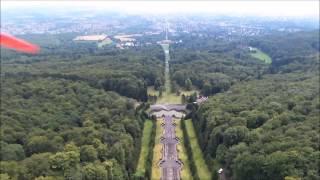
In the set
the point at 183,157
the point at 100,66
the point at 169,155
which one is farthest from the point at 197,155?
the point at 100,66

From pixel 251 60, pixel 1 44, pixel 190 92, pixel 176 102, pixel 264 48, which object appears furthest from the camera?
pixel 264 48

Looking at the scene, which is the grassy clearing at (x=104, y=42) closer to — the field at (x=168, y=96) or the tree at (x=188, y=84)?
the field at (x=168, y=96)

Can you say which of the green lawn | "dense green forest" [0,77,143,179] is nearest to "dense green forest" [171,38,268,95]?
the green lawn

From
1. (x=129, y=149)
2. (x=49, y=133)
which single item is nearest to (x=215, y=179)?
(x=129, y=149)

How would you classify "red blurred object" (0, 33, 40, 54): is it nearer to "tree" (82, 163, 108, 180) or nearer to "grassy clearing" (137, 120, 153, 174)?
"tree" (82, 163, 108, 180)

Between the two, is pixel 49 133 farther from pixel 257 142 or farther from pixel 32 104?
pixel 257 142

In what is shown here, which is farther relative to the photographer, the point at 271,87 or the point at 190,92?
the point at 190,92
